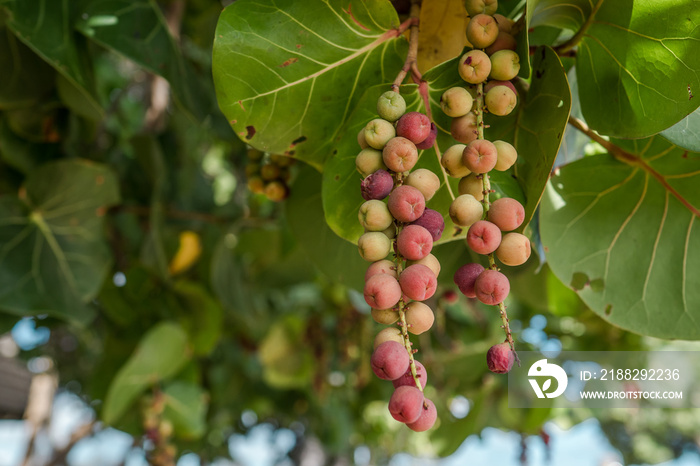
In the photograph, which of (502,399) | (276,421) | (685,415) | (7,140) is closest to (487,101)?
(7,140)

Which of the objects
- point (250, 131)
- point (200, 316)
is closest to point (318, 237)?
point (250, 131)

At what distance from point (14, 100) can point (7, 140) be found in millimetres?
A: 248

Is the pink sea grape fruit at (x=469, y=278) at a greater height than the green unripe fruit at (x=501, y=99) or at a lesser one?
lesser

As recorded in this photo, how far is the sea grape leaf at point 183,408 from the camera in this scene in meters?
1.90

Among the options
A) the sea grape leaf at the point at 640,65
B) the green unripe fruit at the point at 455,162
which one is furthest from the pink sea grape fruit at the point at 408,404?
the sea grape leaf at the point at 640,65

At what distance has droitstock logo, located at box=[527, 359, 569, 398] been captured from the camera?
116 cm

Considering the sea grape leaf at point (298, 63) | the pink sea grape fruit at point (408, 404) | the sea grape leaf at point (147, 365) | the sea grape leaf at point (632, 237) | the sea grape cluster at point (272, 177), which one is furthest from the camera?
the sea grape leaf at point (147, 365)

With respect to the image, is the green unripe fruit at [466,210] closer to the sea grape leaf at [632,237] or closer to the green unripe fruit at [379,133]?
the green unripe fruit at [379,133]

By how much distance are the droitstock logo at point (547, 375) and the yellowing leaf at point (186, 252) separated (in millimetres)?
1173

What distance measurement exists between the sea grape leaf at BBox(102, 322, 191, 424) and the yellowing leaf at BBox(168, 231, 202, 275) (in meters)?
0.24

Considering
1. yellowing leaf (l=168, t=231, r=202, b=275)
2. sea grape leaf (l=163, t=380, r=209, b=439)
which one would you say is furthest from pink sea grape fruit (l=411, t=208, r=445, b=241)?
sea grape leaf (l=163, t=380, r=209, b=439)

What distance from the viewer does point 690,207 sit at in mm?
809

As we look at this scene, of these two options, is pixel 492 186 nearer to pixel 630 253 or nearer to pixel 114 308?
pixel 630 253

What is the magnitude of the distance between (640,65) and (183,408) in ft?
5.75
